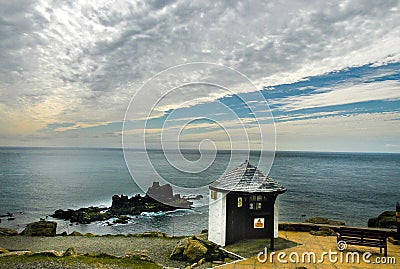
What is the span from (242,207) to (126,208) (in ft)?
101

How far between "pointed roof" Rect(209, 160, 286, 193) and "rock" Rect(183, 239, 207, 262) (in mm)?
2356

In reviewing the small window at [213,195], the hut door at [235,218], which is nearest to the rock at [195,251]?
the hut door at [235,218]

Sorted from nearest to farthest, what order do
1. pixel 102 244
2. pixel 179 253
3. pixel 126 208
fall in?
1. pixel 179 253
2. pixel 102 244
3. pixel 126 208

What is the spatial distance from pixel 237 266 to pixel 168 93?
7150 mm

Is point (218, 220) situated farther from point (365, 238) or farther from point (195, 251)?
point (365, 238)

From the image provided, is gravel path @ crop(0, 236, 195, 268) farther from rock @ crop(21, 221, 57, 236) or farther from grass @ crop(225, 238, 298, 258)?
grass @ crop(225, 238, 298, 258)

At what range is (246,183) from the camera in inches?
526

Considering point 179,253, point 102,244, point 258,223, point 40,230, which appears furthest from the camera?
point 40,230

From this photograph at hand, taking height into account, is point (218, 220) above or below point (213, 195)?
below

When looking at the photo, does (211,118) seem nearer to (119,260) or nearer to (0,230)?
(119,260)

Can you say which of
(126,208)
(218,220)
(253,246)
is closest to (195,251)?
(218,220)

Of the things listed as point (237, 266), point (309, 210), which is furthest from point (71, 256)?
point (309, 210)

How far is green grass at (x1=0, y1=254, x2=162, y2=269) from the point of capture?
447 inches

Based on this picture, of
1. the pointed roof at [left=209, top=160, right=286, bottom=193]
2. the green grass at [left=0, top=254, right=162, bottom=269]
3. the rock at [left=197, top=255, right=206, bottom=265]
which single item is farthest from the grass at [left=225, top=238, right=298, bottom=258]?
the green grass at [left=0, top=254, right=162, bottom=269]
